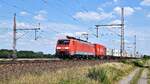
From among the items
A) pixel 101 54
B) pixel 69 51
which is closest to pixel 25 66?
pixel 69 51

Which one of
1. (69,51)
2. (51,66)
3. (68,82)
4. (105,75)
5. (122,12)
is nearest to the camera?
(68,82)

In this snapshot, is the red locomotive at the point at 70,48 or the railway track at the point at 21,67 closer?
the railway track at the point at 21,67

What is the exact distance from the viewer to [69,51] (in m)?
54.6

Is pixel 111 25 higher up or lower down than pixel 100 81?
higher up

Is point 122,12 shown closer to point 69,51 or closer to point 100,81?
point 69,51

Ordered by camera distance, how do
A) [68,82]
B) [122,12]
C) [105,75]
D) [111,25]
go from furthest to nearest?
[122,12]
[111,25]
[105,75]
[68,82]

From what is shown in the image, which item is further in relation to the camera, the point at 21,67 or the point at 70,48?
the point at 70,48

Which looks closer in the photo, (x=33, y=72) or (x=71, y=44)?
(x=33, y=72)

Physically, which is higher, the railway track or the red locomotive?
the red locomotive

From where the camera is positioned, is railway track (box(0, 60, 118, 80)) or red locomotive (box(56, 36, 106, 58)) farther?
red locomotive (box(56, 36, 106, 58))

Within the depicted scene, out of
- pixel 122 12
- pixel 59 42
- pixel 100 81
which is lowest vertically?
pixel 100 81

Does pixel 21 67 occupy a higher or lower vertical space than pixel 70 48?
lower

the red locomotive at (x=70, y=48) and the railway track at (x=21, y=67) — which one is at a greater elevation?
the red locomotive at (x=70, y=48)

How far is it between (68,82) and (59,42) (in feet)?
119
